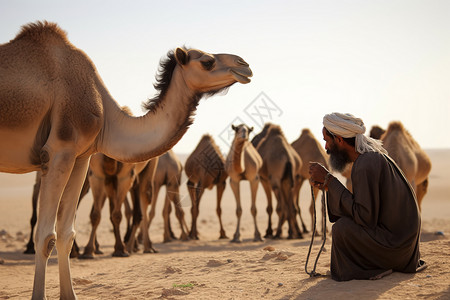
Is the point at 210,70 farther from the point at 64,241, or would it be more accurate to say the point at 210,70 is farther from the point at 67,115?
the point at 64,241

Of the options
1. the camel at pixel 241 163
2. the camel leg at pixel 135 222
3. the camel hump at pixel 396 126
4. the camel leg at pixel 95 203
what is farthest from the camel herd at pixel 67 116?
the camel at pixel 241 163

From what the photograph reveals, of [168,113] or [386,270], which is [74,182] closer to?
[168,113]

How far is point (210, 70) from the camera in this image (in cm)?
557

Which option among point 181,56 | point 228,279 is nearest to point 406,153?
point 228,279

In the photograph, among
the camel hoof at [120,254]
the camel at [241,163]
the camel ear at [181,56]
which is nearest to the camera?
the camel ear at [181,56]

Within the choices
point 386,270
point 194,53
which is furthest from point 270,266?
point 194,53

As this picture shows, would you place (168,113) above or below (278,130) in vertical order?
below

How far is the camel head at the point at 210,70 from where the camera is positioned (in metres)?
5.49

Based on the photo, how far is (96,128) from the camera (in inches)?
215

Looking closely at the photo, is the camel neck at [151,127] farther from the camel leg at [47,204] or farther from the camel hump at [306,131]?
the camel hump at [306,131]

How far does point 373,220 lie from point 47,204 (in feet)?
10.2

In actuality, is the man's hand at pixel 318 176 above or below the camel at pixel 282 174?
below

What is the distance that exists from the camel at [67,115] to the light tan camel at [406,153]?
677 centimetres

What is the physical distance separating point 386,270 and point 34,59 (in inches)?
165
